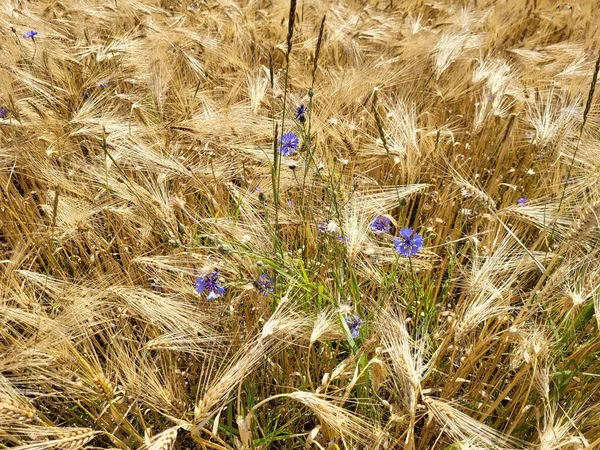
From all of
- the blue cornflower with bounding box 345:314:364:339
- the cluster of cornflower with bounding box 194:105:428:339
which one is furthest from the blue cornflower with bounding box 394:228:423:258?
the blue cornflower with bounding box 345:314:364:339

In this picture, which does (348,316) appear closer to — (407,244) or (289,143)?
(407,244)

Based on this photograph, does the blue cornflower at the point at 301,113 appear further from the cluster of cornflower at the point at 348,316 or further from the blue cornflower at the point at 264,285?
the blue cornflower at the point at 264,285

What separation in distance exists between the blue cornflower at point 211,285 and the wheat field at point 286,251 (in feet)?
0.04

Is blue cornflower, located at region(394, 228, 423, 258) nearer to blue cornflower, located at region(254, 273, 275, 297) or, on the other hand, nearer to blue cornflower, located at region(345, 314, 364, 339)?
blue cornflower, located at region(345, 314, 364, 339)

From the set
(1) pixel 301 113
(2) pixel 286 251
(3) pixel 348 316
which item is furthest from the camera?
(1) pixel 301 113

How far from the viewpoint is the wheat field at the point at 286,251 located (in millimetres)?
1027

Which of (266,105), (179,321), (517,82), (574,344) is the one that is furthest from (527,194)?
(179,321)

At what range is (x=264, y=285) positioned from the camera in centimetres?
121

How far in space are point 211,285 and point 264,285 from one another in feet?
0.42

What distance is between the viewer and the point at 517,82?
2.17 m

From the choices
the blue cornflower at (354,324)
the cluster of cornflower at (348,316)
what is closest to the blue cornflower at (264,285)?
the cluster of cornflower at (348,316)

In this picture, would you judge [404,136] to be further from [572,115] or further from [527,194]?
[527,194]

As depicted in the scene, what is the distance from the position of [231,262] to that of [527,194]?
4.23ft

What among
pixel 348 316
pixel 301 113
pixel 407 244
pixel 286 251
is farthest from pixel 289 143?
pixel 348 316
